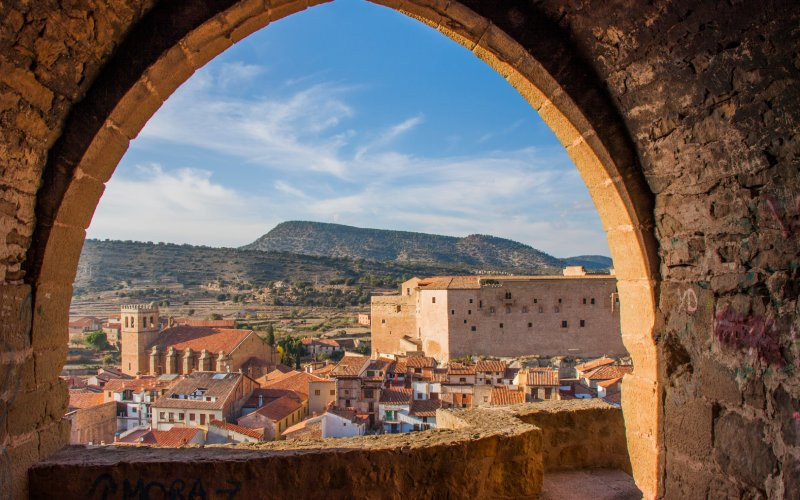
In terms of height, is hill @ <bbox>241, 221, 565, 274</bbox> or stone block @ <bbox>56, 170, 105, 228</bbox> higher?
hill @ <bbox>241, 221, 565, 274</bbox>

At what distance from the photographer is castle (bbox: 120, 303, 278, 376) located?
3416cm

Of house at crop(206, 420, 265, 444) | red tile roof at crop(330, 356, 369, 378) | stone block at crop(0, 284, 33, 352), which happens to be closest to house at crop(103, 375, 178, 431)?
red tile roof at crop(330, 356, 369, 378)

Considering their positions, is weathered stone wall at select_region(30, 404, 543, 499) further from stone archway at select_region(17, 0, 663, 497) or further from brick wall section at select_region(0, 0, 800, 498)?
stone archway at select_region(17, 0, 663, 497)

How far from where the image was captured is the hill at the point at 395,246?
94.6 metres

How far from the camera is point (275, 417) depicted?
18.2 metres

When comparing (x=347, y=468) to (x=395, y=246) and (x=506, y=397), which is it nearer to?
(x=506, y=397)

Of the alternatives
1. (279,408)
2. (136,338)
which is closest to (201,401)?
(279,408)

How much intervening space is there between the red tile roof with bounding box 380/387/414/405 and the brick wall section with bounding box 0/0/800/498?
17432 millimetres

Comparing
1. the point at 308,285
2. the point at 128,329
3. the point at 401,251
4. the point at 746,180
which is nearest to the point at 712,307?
the point at 746,180

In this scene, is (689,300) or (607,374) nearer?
(689,300)

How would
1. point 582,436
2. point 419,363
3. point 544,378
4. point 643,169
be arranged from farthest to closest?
point 419,363
point 544,378
point 582,436
point 643,169

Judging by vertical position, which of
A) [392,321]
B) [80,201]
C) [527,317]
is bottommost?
[392,321]

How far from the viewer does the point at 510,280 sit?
122 feet

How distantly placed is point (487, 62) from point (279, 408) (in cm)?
1825
